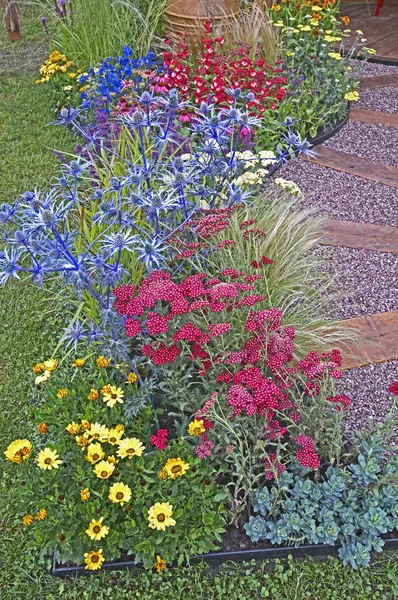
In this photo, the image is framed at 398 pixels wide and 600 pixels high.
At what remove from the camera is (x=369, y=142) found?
381 centimetres

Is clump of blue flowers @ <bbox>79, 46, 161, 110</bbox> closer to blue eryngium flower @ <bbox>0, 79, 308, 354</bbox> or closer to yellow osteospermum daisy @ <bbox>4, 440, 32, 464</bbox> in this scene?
blue eryngium flower @ <bbox>0, 79, 308, 354</bbox>

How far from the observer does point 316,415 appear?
1913mm

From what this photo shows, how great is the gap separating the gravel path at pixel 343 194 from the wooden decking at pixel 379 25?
2136mm

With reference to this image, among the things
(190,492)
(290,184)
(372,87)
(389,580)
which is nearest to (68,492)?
(190,492)

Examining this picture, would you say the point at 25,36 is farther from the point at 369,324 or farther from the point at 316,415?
the point at 316,415

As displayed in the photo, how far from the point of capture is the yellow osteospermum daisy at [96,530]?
Answer: 1.65 meters

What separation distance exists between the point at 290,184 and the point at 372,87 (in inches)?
89.0

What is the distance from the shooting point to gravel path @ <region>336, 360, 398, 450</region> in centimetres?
215

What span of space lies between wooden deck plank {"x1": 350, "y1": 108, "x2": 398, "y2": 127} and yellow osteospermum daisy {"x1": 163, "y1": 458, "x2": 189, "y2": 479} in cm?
315

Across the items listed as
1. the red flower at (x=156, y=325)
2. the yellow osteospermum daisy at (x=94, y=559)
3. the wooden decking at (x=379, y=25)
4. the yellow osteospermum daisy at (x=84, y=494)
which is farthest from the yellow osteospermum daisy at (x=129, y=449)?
the wooden decking at (x=379, y=25)

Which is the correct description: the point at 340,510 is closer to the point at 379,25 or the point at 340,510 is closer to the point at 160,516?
the point at 160,516

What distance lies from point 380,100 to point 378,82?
365mm

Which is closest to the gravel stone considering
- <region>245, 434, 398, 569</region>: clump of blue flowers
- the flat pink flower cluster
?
the flat pink flower cluster

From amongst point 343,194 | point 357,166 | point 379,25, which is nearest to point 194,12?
point 357,166
